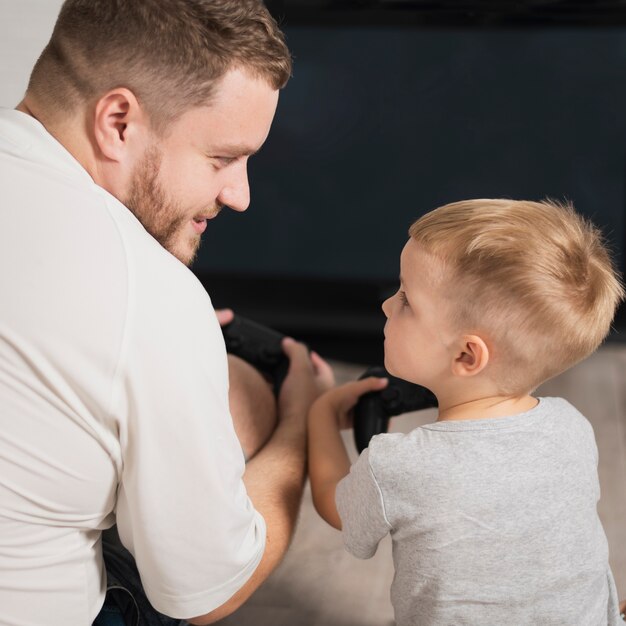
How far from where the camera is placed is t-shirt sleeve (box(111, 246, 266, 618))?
0.90m

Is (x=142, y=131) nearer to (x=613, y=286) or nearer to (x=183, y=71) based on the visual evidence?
(x=183, y=71)

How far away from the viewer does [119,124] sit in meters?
1.06

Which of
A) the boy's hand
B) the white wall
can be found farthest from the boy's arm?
the white wall

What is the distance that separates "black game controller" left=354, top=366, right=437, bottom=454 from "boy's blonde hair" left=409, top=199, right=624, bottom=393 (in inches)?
12.4

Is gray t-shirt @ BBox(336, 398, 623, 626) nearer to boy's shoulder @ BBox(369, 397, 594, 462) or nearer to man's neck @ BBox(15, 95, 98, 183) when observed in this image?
boy's shoulder @ BBox(369, 397, 594, 462)

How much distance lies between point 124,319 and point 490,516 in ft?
1.70

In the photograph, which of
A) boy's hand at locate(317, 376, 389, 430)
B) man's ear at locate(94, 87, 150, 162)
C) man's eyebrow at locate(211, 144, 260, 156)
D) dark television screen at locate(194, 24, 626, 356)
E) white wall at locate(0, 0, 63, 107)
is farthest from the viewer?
dark television screen at locate(194, 24, 626, 356)

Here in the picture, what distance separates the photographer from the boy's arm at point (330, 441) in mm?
1324

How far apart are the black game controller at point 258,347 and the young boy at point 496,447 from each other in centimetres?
50

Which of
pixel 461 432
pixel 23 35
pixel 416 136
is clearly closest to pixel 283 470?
pixel 461 432

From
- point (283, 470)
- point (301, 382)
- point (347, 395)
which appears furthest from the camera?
point (301, 382)

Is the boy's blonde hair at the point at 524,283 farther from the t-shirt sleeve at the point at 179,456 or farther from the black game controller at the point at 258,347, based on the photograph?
the black game controller at the point at 258,347

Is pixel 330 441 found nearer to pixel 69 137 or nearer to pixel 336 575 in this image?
pixel 336 575

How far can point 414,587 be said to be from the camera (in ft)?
3.87
